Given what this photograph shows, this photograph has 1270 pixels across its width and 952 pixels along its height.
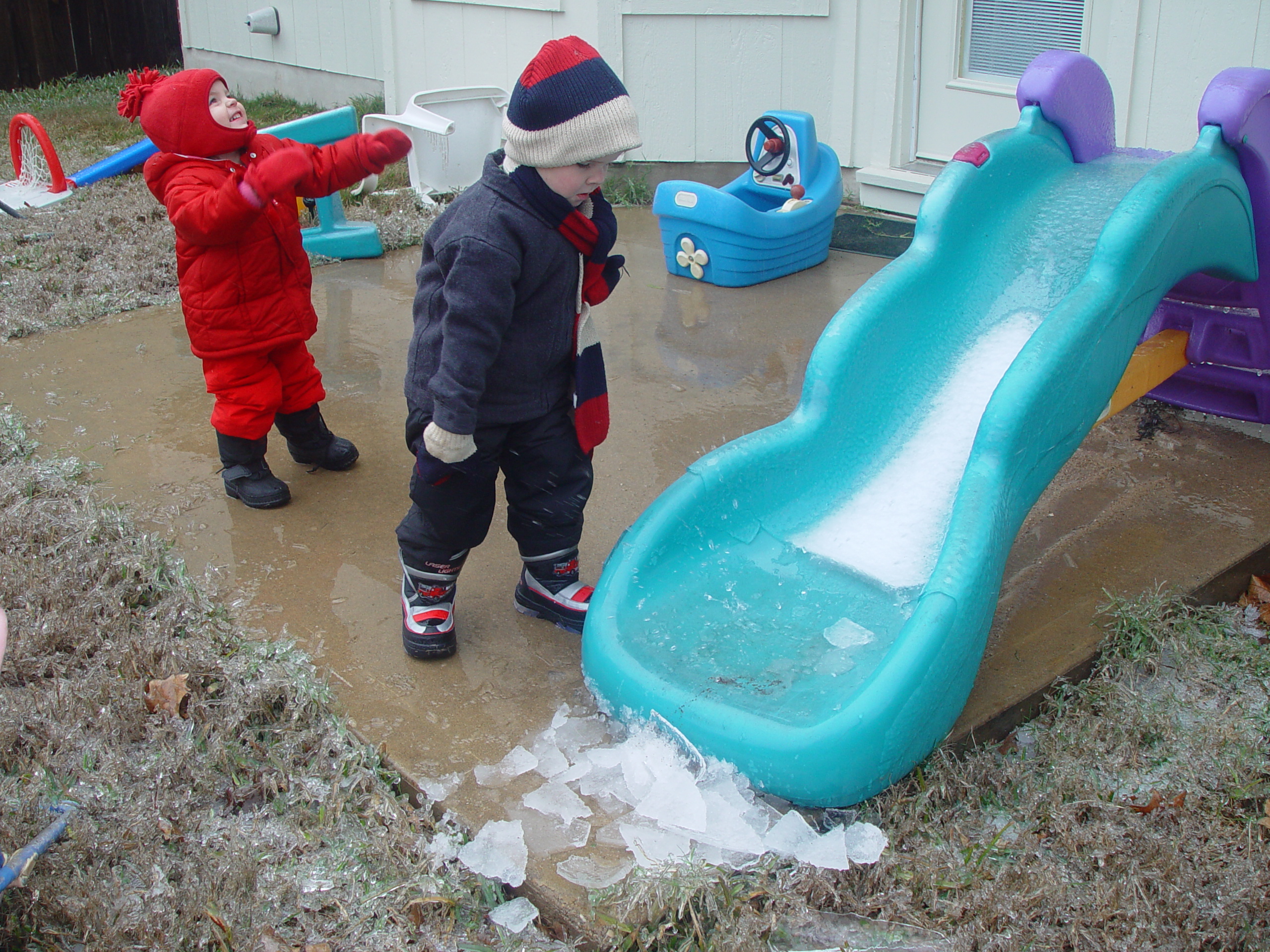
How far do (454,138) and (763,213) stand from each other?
7.90ft

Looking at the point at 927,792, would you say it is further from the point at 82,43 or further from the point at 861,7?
the point at 82,43

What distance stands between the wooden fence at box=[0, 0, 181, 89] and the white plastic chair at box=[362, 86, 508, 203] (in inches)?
283

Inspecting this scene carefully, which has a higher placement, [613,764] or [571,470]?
[571,470]

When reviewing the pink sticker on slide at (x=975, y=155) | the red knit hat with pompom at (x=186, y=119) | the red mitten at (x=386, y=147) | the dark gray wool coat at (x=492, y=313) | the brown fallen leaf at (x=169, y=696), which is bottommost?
the brown fallen leaf at (x=169, y=696)

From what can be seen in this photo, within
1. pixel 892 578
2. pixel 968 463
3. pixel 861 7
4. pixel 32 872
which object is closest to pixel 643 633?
pixel 892 578

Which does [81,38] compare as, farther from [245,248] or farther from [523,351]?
[523,351]

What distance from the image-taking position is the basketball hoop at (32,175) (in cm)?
591

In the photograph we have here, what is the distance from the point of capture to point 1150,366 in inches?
126

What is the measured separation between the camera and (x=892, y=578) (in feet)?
8.29

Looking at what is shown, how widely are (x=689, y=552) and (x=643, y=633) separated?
0.28 meters

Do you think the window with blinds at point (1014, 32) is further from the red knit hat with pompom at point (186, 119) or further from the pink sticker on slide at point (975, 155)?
the red knit hat with pompom at point (186, 119)

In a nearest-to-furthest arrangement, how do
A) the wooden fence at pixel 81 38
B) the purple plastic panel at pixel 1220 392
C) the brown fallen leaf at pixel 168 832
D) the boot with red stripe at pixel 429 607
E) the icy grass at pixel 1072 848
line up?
the icy grass at pixel 1072 848
the brown fallen leaf at pixel 168 832
the boot with red stripe at pixel 429 607
the purple plastic panel at pixel 1220 392
the wooden fence at pixel 81 38

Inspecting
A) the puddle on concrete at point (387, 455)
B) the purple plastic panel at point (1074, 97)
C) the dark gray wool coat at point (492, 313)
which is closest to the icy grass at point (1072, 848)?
the puddle on concrete at point (387, 455)

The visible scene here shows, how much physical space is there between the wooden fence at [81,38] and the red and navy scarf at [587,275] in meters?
11.3
